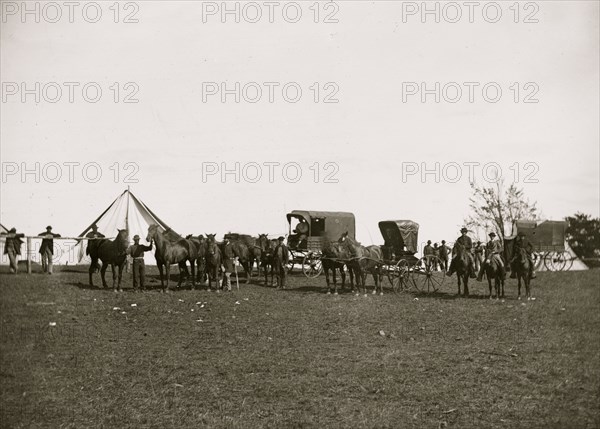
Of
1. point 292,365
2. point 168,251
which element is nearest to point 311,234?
point 168,251

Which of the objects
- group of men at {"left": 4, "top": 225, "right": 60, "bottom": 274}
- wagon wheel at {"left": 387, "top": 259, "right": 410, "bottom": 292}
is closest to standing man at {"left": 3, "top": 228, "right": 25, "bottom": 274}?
group of men at {"left": 4, "top": 225, "right": 60, "bottom": 274}

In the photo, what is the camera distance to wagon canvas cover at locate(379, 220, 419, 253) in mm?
24438

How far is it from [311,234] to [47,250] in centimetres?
1137

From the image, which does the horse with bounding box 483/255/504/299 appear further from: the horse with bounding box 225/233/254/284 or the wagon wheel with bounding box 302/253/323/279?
the horse with bounding box 225/233/254/284

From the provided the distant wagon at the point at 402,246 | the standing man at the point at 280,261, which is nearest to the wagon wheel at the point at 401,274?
the distant wagon at the point at 402,246

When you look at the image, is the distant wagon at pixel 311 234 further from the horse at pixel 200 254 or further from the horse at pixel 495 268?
the horse at pixel 495 268

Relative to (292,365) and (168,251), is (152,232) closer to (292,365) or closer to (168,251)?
(168,251)

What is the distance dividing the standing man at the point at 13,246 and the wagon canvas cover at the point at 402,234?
1325cm

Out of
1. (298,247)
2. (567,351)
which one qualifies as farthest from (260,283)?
(567,351)

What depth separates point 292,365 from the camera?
10.5m

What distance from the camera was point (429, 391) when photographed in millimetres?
9047

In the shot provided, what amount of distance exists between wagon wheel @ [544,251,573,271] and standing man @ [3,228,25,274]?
25.7 meters

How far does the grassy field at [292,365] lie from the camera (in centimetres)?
829

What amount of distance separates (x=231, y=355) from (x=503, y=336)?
216 inches
